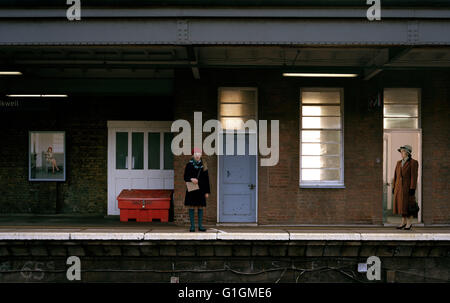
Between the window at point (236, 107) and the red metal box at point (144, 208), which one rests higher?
the window at point (236, 107)

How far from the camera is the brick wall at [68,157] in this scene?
1142 centimetres

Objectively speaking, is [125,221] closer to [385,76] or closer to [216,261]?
[216,261]

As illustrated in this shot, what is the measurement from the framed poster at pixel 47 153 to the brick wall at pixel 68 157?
157 mm

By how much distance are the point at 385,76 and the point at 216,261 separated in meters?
5.94

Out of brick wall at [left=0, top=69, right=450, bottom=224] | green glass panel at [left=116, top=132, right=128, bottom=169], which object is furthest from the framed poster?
brick wall at [left=0, top=69, right=450, bottom=224]

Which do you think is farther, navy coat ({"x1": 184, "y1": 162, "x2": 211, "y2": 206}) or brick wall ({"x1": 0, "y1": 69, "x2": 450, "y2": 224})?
brick wall ({"x1": 0, "y1": 69, "x2": 450, "y2": 224})

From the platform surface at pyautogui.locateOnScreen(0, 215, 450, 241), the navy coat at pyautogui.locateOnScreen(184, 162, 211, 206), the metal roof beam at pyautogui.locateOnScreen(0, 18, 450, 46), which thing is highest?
A: the metal roof beam at pyautogui.locateOnScreen(0, 18, 450, 46)

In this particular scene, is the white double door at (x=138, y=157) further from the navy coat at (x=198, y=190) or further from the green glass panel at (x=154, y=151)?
the navy coat at (x=198, y=190)

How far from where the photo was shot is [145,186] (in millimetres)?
11367

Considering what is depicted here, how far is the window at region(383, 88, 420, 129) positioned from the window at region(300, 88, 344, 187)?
3.83 feet

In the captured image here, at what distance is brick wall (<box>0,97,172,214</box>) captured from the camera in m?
11.4

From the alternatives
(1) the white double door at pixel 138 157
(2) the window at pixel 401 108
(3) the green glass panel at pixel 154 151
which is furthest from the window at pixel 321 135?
(3) the green glass panel at pixel 154 151

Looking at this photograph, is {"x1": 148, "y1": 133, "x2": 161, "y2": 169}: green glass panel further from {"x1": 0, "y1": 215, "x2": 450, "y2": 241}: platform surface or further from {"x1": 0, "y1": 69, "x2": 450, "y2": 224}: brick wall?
{"x1": 0, "y1": 215, "x2": 450, "y2": 241}: platform surface

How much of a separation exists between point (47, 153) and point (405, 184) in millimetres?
9096
